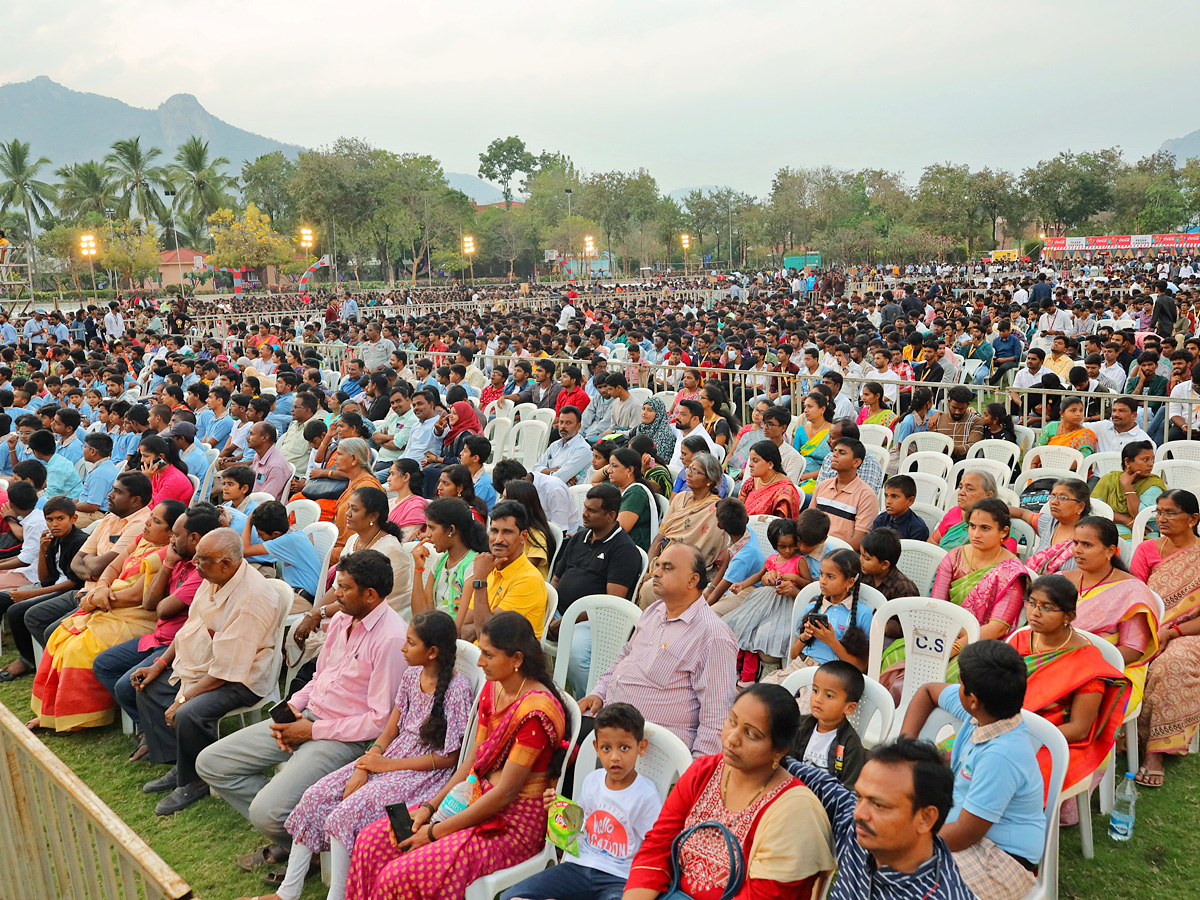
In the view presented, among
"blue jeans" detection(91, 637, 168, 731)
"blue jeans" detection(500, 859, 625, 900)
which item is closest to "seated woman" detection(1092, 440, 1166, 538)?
"blue jeans" detection(500, 859, 625, 900)

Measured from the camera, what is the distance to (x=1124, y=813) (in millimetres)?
3637

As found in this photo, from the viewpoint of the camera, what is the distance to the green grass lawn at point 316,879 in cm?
336

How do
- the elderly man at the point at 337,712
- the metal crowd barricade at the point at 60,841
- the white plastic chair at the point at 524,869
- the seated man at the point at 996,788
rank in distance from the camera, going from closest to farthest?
the metal crowd barricade at the point at 60,841
the seated man at the point at 996,788
the white plastic chair at the point at 524,869
the elderly man at the point at 337,712

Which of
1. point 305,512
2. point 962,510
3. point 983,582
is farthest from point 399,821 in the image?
point 305,512

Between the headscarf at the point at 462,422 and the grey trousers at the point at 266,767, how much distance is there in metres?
4.58

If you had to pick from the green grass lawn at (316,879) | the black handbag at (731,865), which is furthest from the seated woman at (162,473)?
the black handbag at (731,865)

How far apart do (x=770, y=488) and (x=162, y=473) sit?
15.1 ft

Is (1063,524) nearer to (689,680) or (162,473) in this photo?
(689,680)

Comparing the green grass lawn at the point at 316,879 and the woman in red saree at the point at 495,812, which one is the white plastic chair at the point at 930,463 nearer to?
the green grass lawn at the point at 316,879

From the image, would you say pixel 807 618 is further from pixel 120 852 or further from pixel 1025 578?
pixel 120 852

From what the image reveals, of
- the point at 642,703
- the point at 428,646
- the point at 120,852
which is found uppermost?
the point at 120,852

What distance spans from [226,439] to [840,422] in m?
6.52

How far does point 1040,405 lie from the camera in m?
8.85

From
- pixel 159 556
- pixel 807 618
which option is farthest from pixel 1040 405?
pixel 159 556
